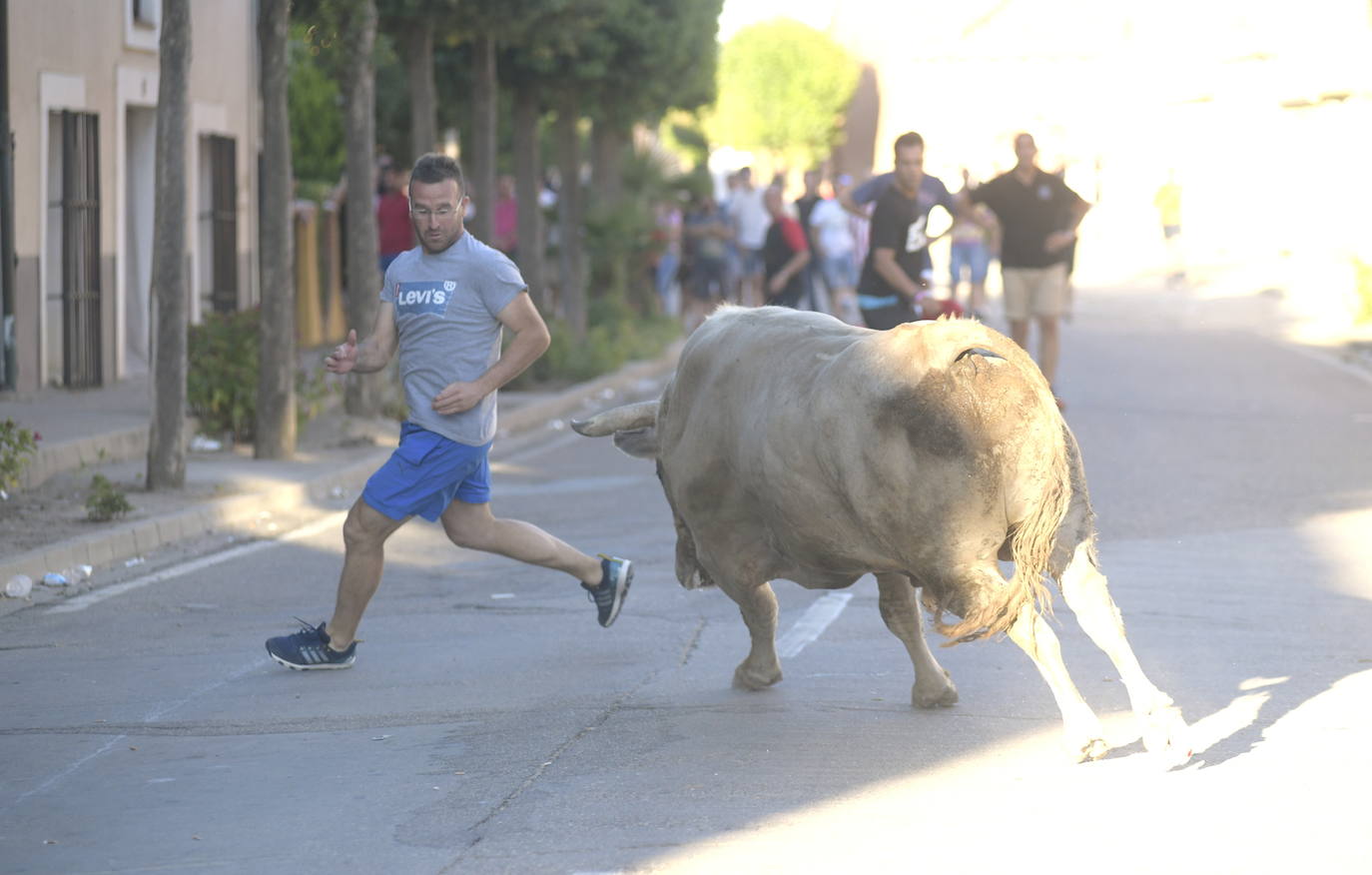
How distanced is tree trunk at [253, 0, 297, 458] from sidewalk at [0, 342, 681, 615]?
43 centimetres

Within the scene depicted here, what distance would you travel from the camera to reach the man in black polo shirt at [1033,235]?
48.8 ft

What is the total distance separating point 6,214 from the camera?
50.1ft

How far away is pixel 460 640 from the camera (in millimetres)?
7770

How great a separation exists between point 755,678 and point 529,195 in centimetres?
1567

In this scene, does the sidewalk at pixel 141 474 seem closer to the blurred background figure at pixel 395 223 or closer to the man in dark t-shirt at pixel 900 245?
the blurred background figure at pixel 395 223

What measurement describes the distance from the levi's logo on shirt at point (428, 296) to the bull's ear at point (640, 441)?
30.5 inches

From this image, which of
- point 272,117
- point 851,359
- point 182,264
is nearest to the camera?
point 851,359

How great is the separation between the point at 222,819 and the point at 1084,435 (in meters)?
10.2

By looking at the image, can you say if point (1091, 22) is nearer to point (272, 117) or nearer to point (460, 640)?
point (272, 117)

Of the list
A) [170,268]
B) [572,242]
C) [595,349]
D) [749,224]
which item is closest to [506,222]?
[572,242]

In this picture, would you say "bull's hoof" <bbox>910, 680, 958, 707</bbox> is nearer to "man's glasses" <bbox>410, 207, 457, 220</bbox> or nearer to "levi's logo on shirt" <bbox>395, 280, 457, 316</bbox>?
"levi's logo on shirt" <bbox>395, 280, 457, 316</bbox>

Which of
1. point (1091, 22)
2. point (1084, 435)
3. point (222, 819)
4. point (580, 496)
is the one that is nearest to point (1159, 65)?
point (1091, 22)

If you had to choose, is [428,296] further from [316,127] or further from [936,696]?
[316,127]

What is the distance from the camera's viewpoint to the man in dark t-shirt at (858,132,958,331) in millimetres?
11703
